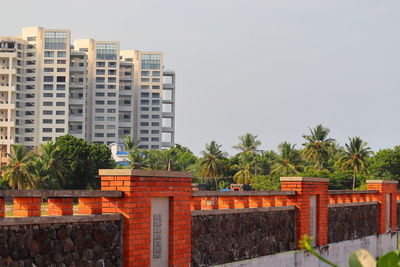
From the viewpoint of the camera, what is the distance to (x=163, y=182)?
43.5ft

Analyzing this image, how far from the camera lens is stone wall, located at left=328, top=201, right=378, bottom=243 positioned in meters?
23.5

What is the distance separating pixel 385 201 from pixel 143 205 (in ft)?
61.6

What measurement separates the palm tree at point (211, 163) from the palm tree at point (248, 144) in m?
9.97

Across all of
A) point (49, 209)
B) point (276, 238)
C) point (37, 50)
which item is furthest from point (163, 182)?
point (37, 50)

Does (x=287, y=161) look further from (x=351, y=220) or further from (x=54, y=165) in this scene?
(x=351, y=220)

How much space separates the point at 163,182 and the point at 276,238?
22.1 feet

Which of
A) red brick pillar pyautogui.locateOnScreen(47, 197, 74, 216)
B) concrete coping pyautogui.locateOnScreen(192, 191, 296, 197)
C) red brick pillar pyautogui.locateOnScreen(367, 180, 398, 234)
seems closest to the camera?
red brick pillar pyautogui.locateOnScreen(47, 197, 74, 216)

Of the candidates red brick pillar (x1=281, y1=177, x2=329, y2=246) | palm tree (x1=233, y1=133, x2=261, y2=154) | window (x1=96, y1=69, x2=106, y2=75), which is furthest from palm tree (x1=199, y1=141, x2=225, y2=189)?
red brick pillar (x1=281, y1=177, x2=329, y2=246)

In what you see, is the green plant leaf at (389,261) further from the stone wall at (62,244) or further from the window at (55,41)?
the window at (55,41)

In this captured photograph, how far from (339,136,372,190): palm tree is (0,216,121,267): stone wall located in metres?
88.5

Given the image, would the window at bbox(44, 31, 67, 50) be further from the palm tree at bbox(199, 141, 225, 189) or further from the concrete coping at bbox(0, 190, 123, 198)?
the concrete coping at bbox(0, 190, 123, 198)

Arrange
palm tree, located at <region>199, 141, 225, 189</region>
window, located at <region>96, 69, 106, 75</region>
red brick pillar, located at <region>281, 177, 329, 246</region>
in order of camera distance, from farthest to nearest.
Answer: window, located at <region>96, 69, 106, 75</region> < palm tree, located at <region>199, 141, 225, 189</region> < red brick pillar, located at <region>281, 177, 329, 246</region>

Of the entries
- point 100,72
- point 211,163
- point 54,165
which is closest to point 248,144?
point 211,163

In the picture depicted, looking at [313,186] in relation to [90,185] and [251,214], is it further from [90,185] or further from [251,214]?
[90,185]
